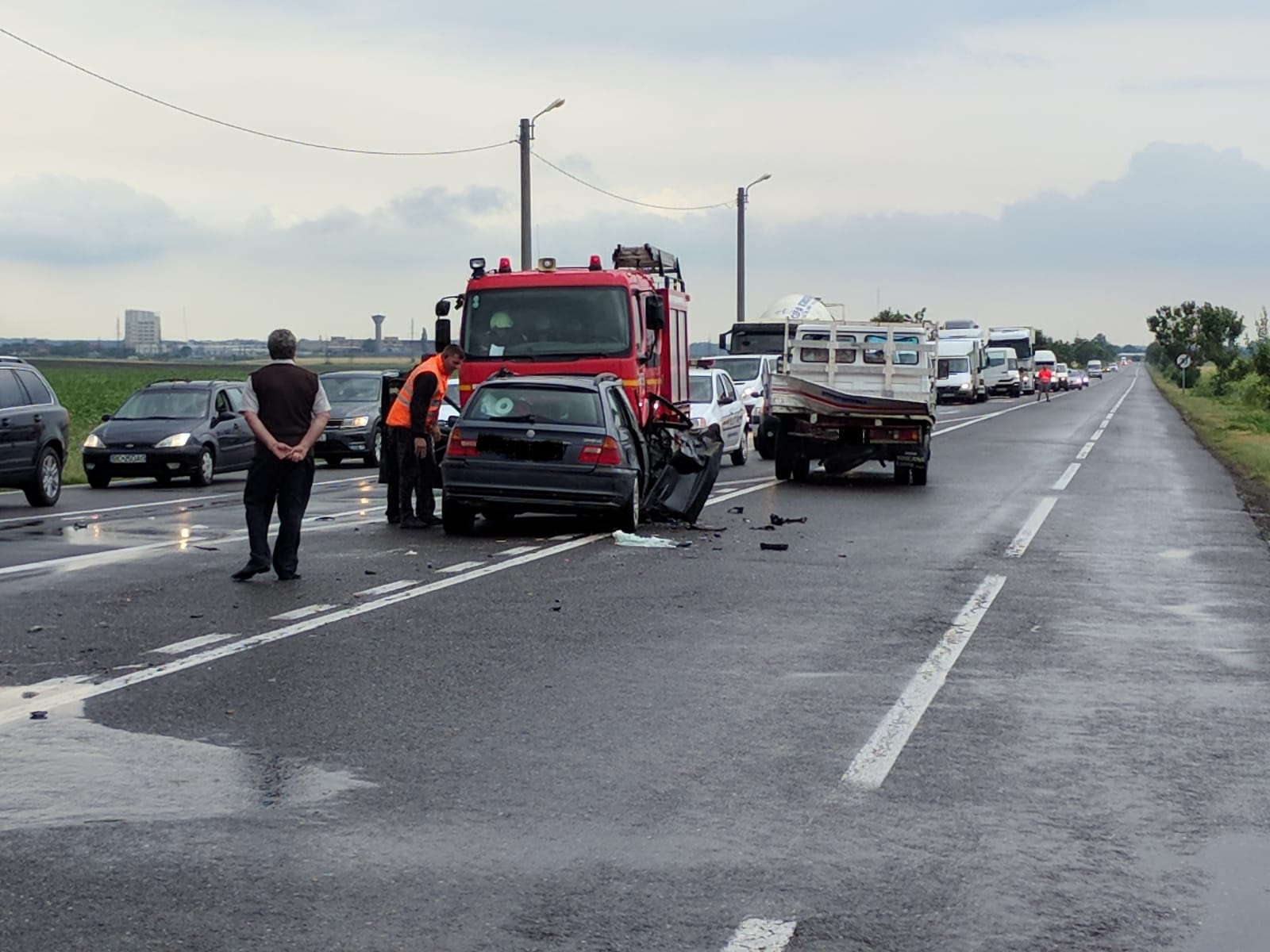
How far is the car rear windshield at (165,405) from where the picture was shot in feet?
87.3

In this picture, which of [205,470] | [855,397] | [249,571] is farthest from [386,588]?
[205,470]

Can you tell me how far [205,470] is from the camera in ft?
84.3

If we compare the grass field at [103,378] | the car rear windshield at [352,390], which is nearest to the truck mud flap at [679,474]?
the grass field at [103,378]

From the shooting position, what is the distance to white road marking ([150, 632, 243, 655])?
978 centimetres

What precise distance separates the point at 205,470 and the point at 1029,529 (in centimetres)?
1251

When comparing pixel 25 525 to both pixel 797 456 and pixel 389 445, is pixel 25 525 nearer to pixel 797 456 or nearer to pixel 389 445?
pixel 389 445

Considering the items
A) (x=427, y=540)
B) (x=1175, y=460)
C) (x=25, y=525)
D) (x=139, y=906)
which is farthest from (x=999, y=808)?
(x=1175, y=460)

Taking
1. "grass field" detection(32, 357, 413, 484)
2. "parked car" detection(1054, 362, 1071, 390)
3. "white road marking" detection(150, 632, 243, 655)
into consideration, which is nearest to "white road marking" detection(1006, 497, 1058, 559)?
"grass field" detection(32, 357, 413, 484)

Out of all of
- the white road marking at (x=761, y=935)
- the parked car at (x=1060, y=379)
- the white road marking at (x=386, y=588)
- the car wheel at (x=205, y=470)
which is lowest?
the parked car at (x=1060, y=379)

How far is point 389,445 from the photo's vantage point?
1802cm

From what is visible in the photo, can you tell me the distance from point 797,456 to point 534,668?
16.3m

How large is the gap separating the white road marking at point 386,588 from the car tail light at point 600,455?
12.4 ft

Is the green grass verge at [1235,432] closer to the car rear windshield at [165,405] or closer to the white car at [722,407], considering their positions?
the white car at [722,407]

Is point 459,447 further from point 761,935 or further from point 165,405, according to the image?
point 761,935
